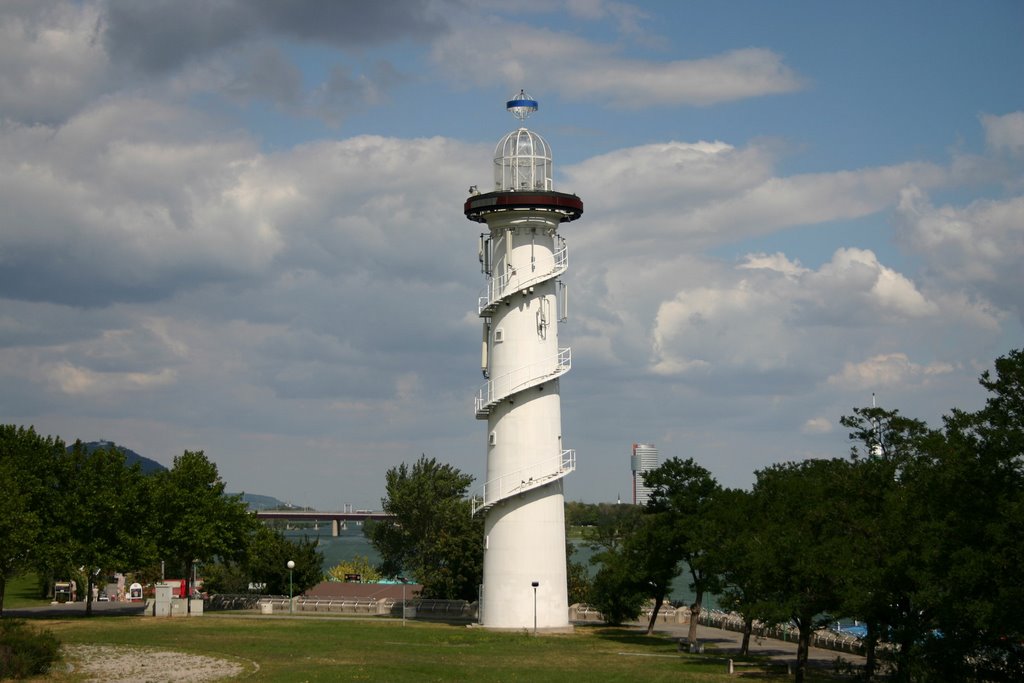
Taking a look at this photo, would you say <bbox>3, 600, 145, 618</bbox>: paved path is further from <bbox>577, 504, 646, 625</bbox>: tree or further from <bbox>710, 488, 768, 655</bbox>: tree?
<bbox>710, 488, 768, 655</bbox>: tree

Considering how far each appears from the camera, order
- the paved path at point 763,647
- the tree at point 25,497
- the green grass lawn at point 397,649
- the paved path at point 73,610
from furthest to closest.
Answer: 1. the paved path at point 73,610
2. the tree at point 25,497
3. the paved path at point 763,647
4. the green grass lawn at point 397,649

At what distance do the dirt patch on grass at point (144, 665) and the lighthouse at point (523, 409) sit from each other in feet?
52.8

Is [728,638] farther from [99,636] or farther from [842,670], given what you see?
[99,636]

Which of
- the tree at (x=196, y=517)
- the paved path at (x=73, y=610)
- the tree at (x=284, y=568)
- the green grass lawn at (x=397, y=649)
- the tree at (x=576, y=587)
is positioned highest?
the tree at (x=196, y=517)

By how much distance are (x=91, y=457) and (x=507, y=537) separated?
23.3m

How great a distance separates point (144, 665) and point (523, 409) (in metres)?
21.0

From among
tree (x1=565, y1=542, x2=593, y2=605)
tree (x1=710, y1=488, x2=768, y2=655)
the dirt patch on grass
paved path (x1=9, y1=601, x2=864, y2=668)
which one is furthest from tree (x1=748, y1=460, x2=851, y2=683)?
tree (x1=565, y1=542, x2=593, y2=605)

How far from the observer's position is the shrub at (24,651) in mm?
36250

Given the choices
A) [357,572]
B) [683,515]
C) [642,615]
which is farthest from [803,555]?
[357,572]

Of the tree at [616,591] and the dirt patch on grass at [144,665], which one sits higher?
the tree at [616,591]

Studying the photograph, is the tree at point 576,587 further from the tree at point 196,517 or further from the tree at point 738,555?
the tree at point 738,555

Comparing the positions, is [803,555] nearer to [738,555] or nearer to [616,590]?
[738,555]

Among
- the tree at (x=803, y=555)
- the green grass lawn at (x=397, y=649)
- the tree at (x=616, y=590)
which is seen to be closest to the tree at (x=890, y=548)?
the tree at (x=803, y=555)

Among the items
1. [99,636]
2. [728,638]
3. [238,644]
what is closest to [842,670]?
[728,638]
